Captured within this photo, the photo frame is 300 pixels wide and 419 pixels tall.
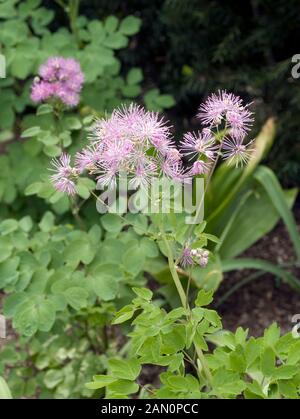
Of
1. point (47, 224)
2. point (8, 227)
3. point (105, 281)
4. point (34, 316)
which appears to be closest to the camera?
point (34, 316)

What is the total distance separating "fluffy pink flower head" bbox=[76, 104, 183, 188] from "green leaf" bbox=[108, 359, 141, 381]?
0.35 metres

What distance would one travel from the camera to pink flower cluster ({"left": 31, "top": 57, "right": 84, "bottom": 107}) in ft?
7.29

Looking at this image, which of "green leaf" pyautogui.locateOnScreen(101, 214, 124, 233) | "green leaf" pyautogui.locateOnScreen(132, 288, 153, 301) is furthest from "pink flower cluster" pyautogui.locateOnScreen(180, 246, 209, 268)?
"green leaf" pyautogui.locateOnScreen(101, 214, 124, 233)

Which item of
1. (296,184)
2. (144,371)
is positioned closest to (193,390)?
(144,371)

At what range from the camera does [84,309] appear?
7.45ft

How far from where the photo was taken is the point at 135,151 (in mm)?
1429

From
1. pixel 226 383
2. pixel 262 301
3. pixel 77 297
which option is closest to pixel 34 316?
pixel 77 297

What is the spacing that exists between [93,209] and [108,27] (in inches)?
27.7

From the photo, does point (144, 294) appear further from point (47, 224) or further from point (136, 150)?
point (47, 224)

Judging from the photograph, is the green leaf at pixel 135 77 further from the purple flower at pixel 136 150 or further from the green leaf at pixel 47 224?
the purple flower at pixel 136 150

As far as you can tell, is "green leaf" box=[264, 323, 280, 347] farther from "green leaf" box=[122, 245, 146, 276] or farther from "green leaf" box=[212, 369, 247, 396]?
"green leaf" box=[122, 245, 146, 276]

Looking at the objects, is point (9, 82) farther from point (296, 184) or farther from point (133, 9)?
point (296, 184)

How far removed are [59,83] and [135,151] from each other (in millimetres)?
891

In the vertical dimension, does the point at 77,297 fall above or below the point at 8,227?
below
